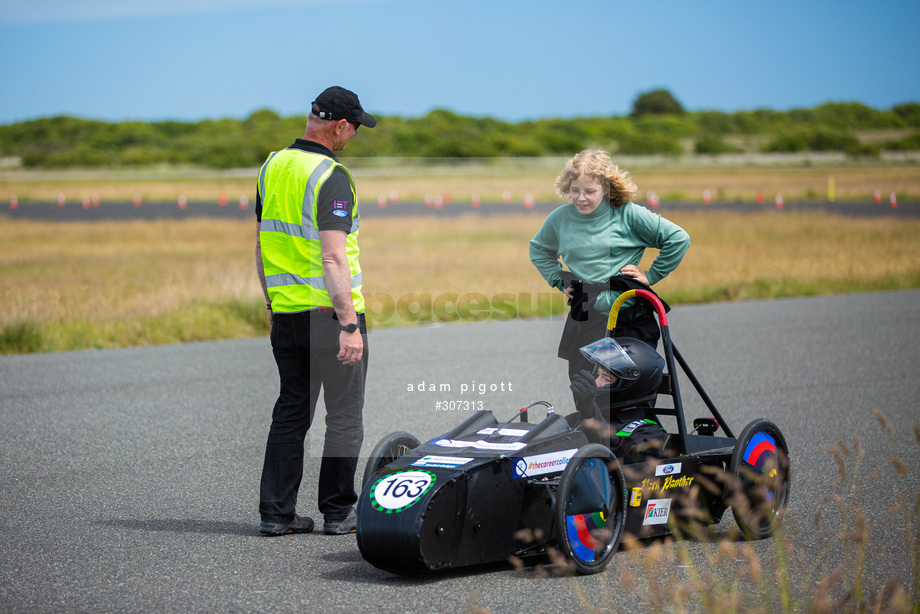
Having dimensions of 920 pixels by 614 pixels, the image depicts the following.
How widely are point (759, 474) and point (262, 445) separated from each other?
341cm

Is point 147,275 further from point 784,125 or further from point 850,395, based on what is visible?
point 784,125

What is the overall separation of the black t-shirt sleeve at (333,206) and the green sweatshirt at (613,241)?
39.1 inches

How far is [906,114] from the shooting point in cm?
10725

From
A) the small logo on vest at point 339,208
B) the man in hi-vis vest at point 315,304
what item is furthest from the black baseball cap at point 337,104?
the small logo on vest at point 339,208

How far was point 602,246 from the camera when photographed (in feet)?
16.1

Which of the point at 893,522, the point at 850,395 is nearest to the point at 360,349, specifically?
the point at 893,522

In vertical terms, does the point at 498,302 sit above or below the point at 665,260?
below

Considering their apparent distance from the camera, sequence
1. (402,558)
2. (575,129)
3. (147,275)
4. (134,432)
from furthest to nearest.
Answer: (575,129)
(147,275)
(134,432)
(402,558)

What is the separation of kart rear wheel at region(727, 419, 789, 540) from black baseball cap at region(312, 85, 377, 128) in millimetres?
2375

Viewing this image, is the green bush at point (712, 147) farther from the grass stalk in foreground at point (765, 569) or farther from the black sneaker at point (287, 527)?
the black sneaker at point (287, 527)

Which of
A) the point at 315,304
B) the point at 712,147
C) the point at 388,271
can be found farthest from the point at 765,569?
the point at 712,147

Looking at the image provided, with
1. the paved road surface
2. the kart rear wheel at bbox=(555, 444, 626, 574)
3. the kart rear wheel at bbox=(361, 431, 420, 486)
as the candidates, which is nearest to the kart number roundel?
the kart rear wheel at bbox=(361, 431, 420, 486)

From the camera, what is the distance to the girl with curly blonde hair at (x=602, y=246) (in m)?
4.80

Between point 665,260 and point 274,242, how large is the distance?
1.93 metres
